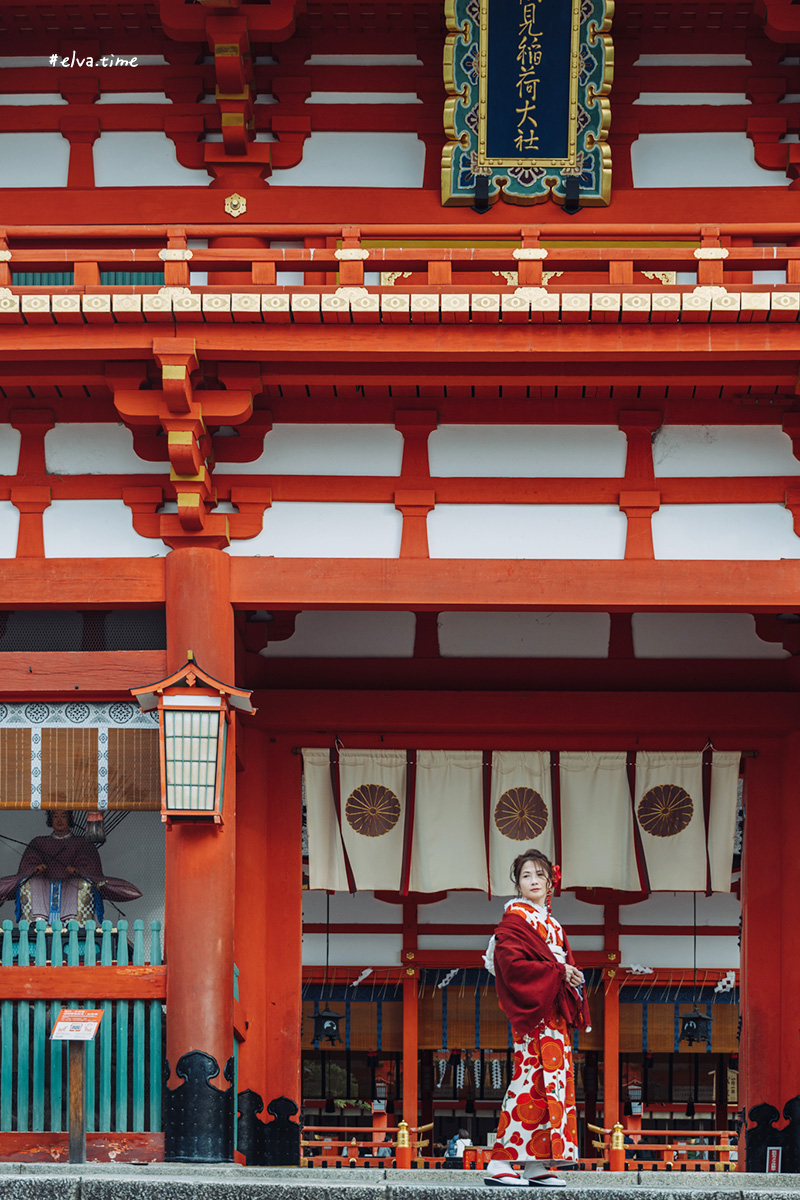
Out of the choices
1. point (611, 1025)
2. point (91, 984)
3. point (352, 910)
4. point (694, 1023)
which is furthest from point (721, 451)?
point (694, 1023)

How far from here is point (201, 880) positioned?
7.87m

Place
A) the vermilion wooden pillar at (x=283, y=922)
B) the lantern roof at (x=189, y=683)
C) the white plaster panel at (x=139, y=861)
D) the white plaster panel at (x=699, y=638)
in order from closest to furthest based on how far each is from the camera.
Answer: the lantern roof at (x=189, y=683), the white plaster panel at (x=139, y=861), the vermilion wooden pillar at (x=283, y=922), the white plaster panel at (x=699, y=638)

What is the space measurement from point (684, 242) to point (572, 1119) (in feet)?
19.4

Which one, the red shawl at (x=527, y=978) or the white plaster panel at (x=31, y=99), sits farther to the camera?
the white plaster panel at (x=31, y=99)

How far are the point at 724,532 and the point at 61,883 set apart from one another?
499cm

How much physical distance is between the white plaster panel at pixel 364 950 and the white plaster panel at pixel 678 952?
226 cm

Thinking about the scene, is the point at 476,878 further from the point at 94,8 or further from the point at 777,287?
the point at 94,8

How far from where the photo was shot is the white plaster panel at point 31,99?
9.92 m

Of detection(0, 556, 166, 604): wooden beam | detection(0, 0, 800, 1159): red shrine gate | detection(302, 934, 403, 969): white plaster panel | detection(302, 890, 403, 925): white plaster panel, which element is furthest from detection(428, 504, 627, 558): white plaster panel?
detection(302, 934, 403, 969): white plaster panel

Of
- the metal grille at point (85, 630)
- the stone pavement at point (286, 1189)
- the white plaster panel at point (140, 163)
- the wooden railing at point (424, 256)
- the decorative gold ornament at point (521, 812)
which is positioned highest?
the white plaster panel at point (140, 163)

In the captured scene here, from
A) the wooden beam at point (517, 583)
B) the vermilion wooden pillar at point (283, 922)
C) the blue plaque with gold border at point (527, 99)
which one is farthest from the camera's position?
the vermilion wooden pillar at point (283, 922)

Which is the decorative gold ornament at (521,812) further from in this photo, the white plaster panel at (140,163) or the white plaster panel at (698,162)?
the white plaster panel at (140,163)

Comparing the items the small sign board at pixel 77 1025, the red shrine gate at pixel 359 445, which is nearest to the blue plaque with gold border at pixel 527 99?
the red shrine gate at pixel 359 445

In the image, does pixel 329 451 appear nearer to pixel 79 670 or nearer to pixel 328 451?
pixel 328 451
